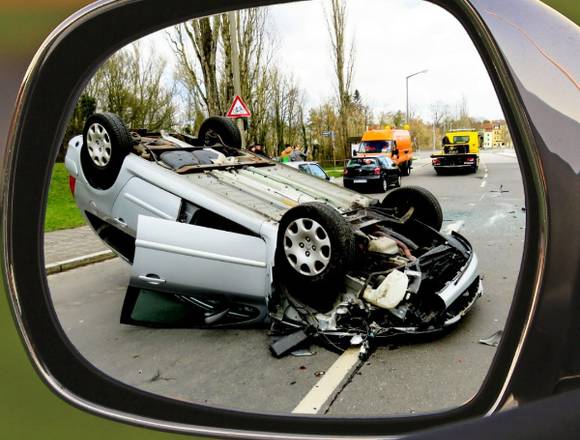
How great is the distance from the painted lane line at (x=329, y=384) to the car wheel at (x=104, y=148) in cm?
89

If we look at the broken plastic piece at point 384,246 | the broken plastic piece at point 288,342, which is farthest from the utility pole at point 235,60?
the broken plastic piece at point 384,246

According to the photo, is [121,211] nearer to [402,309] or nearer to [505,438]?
[402,309]

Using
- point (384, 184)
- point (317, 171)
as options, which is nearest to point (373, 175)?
point (384, 184)

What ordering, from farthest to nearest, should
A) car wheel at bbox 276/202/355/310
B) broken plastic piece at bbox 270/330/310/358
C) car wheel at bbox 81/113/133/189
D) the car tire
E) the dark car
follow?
1. car wheel at bbox 276/202/355/310
2. the dark car
3. the car tire
4. broken plastic piece at bbox 270/330/310/358
5. car wheel at bbox 81/113/133/189

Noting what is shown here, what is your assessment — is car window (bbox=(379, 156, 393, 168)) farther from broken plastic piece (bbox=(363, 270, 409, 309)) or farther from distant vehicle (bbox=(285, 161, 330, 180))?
broken plastic piece (bbox=(363, 270, 409, 309))

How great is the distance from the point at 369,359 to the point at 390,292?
76 cm

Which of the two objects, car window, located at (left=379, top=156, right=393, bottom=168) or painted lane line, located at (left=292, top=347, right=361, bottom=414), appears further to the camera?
car window, located at (left=379, top=156, right=393, bottom=168)

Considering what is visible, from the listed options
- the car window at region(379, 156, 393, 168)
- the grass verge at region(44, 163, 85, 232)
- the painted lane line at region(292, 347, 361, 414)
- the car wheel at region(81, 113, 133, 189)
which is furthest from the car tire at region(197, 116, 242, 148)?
the painted lane line at region(292, 347, 361, 414)

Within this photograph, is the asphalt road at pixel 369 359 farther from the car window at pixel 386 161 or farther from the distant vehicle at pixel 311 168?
the distant vehicle at pixel 311 168

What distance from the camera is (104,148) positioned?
6.37 feet

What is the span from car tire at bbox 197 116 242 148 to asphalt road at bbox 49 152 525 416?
664 mm

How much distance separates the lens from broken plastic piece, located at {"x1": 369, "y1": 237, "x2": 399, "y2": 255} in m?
2.56

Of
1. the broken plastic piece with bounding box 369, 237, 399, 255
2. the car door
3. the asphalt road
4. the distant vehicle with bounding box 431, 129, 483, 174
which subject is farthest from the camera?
the broken plastic piece with bounding box 369, 237, 399, 255

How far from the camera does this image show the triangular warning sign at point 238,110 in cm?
162
